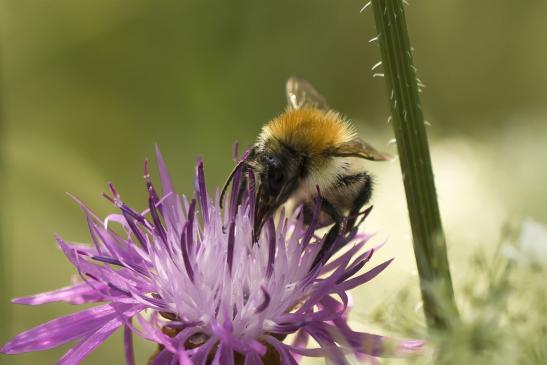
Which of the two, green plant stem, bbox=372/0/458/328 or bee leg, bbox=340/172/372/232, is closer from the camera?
green plant stem, bbox=372/0/458/328

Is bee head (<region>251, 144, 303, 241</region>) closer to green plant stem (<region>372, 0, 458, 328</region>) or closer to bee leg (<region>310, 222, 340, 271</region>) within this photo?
bee leg (<region>310, 222, 340, 271</region>)

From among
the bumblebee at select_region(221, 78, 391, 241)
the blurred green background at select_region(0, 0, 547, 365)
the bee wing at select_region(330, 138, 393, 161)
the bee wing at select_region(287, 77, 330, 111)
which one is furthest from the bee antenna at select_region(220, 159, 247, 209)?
the blurred green background at select_region(0, 0, 547, 365)

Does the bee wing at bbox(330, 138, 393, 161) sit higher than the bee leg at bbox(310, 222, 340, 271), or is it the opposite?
the bee wing at bbox(330, 138, 393, 161)

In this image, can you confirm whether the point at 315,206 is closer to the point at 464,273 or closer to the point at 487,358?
the point at 464,273

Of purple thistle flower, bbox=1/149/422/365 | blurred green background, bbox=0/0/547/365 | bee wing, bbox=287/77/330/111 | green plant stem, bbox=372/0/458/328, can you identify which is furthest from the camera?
blurred green background, bbox=0/0/547/365

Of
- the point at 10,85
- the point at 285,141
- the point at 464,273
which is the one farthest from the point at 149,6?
the point at 464,273

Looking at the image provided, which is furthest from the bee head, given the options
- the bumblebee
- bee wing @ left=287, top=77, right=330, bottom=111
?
bee wing @ left=287, top=77, right=330, bottom=111

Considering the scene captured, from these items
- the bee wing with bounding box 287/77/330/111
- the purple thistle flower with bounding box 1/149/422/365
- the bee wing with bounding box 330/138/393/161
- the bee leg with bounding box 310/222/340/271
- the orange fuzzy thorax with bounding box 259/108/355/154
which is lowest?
the purple thistle flower with bounding box 1/149/422/365

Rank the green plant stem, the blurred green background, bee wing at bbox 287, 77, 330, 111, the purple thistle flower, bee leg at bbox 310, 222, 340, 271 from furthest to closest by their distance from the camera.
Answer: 1. the blurred green background
2. bee wing at bbox 287, 77, 330, 111
3. bee leg at bbox 310, 222, 340, 271
4. the purple thistle flower
5. the green plant stem
